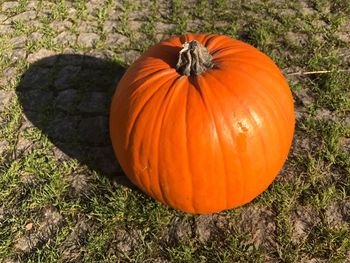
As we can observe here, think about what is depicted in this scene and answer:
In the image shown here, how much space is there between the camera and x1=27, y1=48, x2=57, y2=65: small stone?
431 centimetres

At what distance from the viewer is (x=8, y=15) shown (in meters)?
4.90

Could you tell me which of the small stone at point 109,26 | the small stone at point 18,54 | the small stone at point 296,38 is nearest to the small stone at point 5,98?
the small stone at point 18,54

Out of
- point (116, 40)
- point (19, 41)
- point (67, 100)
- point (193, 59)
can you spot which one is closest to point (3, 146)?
point (67, 100)

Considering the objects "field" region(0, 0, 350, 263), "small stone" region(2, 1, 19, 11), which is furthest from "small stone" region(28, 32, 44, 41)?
"small stone" region(2, 1, 19, 11)

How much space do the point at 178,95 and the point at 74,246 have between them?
50.8 inches

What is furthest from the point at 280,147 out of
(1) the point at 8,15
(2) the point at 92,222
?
(1) the point at 8,15

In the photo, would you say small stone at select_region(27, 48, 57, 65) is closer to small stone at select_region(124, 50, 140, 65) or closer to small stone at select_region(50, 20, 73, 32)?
small stone at select_region(50, 20, 73, 32)

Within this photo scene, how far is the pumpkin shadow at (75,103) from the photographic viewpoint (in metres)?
3.47

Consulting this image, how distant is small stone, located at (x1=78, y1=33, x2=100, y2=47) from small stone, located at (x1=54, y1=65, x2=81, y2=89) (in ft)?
1.29

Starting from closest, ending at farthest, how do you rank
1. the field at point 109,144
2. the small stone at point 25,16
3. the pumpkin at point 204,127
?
the pumpkin at point 204,127, the field at point 109,144, the small stone at point 25,16

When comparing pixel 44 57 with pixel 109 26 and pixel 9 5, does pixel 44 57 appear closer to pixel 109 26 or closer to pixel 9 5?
pixel 109 26

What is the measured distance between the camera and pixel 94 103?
3863mm

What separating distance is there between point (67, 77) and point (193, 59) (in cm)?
201

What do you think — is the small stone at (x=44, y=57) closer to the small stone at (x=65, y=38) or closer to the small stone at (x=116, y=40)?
the small stone at (x=65, y=38)
